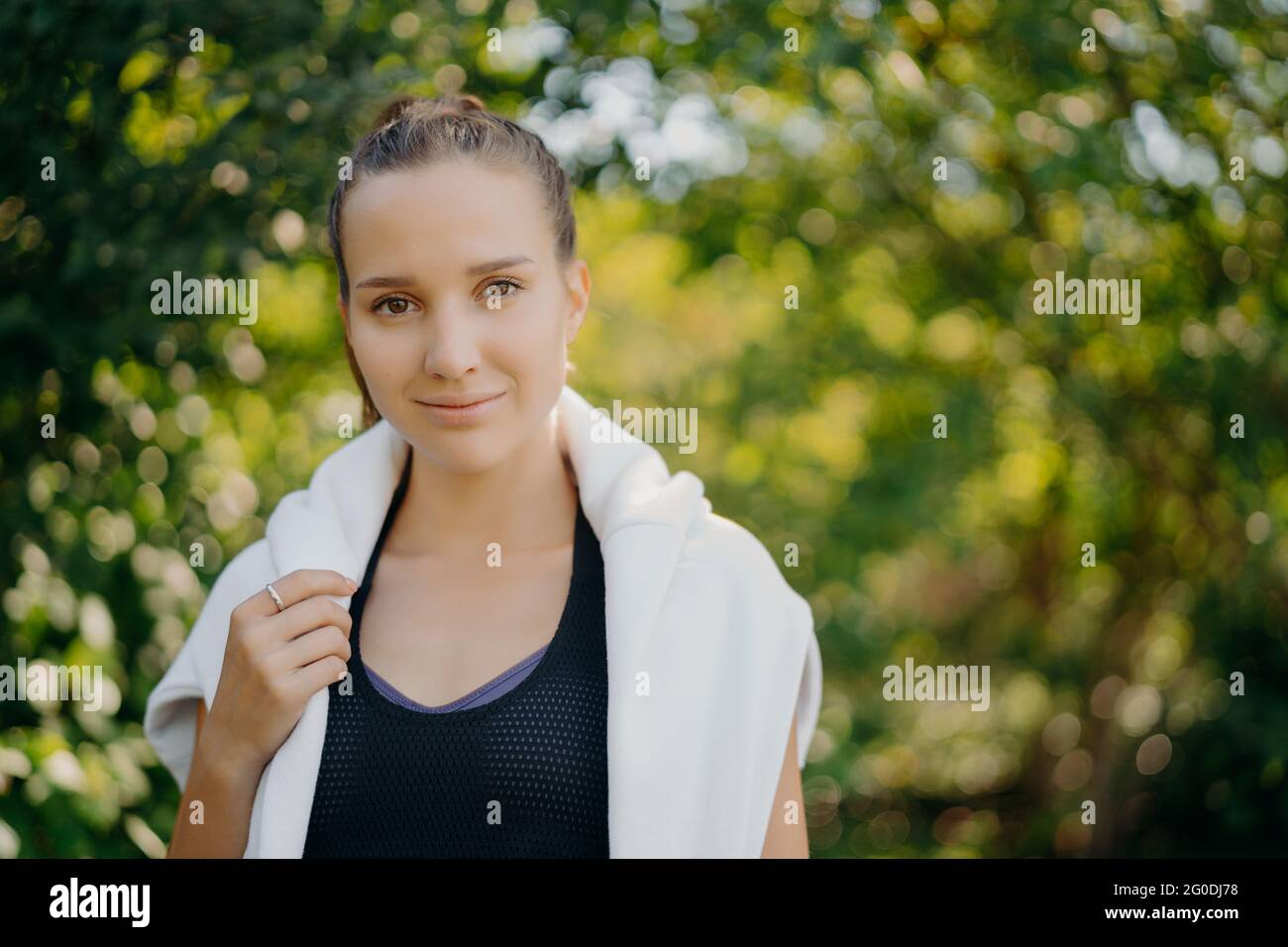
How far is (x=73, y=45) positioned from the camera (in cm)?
179

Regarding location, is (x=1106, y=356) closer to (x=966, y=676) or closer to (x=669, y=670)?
(x=966, y=676)

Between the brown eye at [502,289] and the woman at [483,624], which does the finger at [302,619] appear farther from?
the brown eye at [502,289]

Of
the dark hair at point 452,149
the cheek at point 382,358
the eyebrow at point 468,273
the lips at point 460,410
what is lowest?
the lips at point 460,410

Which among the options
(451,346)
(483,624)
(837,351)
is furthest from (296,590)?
(837,351)

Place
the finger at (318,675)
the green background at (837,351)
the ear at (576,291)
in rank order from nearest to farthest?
the finger at (318,675) → the ear at (576,291) → the green background at (837,351)

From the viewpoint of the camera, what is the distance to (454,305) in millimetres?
1258

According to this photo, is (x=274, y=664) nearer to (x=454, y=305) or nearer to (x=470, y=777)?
(x=470, y=777)

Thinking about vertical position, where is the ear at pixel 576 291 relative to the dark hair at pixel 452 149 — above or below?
below

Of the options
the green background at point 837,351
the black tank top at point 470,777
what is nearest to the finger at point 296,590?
the black tank top at point 470,777

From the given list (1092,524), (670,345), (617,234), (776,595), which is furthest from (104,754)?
(1092,524)

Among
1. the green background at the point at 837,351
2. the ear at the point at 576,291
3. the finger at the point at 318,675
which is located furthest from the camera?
the green background at the point at 837,351

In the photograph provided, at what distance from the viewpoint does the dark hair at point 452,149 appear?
4.24ft

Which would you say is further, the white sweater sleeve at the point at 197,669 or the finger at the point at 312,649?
the white sweater sleeve at the point at 197,669
